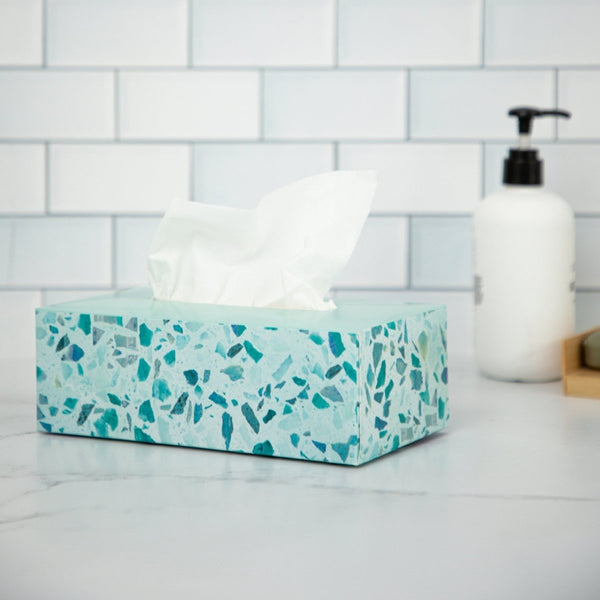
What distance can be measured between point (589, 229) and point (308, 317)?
1.57 ft

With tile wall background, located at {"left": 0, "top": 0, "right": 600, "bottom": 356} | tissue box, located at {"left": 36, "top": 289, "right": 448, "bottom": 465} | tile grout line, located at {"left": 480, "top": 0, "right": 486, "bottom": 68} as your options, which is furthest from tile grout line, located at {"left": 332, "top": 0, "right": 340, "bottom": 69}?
tissue box, located at {"left": 36, "top": 289, "right": 448, "bottom": 465}

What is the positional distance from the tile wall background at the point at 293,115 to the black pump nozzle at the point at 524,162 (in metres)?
0.13

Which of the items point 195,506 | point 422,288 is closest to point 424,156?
point 422,288

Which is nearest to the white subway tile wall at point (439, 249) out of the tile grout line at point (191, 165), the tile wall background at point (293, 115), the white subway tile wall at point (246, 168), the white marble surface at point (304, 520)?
the tile wall background at point (293, 115)

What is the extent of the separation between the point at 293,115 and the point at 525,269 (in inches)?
11.9

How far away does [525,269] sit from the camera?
3.11ft

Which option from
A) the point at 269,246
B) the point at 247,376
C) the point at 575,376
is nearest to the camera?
the point at 247,376

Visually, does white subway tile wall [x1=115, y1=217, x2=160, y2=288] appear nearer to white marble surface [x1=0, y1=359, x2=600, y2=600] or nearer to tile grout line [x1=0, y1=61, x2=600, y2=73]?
tile grout line [x1=0, y1=61, x2=600, y2=73]

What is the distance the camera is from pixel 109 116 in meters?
1.12

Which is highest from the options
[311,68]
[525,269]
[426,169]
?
[311,68]

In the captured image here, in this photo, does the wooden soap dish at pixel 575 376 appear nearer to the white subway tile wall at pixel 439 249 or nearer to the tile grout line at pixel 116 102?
the white subway tile wall at pixel 439 249

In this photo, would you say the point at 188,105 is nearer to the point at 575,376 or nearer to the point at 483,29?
the point at 483,29

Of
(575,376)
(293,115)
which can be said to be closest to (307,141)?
(293,115)

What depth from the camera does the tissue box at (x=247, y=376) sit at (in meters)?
0.68
